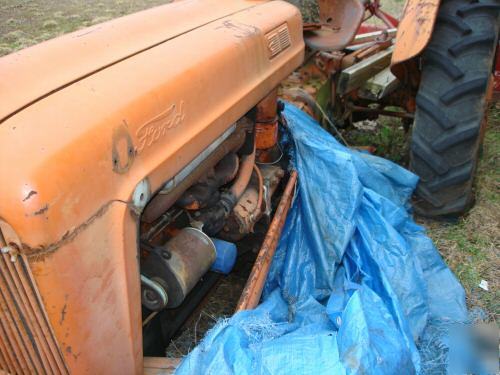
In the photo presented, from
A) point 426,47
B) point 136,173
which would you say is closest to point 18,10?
point 426,47

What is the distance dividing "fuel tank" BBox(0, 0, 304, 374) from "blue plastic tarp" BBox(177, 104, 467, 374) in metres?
0.43

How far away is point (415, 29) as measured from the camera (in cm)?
240

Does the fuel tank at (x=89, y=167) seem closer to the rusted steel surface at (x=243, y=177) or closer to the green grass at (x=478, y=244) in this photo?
the rusted steel surface at (x=243, y=177)

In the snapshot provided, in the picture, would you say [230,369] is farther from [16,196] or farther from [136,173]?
[16,196]

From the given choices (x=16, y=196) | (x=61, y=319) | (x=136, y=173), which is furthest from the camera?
(x=136, y=173)

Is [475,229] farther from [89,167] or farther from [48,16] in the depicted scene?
[48,16]

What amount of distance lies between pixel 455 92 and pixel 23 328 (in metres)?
2.07

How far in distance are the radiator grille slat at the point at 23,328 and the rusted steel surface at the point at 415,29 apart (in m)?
1.99

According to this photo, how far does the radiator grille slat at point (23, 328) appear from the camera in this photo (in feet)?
3.27

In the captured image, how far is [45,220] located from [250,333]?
0.71m

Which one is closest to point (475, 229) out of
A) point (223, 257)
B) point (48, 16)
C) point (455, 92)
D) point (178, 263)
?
point (455, 92)

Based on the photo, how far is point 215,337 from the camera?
4.31ft

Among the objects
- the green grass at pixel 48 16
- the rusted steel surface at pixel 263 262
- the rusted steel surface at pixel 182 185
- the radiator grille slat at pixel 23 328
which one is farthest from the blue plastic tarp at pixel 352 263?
the green grass at pixel 48 16

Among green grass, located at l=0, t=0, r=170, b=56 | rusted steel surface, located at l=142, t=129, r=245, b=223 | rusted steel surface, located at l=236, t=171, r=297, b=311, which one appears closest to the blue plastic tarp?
rusted steel surface, located at l=236, t=171, r=297, b=311
